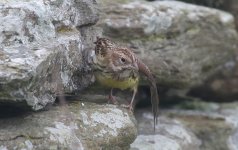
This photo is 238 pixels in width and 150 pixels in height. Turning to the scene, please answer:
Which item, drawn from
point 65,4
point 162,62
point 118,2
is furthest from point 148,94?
point 65,4

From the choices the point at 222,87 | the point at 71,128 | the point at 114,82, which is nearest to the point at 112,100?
the point at 114,82

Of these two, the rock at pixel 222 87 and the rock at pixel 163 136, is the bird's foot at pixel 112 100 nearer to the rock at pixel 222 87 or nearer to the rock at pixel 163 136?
the rock at pixel 163 136

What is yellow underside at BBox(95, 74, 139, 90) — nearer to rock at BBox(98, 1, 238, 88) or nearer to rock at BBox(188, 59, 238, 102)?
rock at BBox(98, 1, 238, 88)

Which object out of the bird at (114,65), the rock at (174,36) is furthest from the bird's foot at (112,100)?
the rock at (174,36)

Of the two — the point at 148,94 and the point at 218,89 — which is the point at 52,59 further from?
the point at 218,89

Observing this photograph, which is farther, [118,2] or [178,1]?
[178,1]

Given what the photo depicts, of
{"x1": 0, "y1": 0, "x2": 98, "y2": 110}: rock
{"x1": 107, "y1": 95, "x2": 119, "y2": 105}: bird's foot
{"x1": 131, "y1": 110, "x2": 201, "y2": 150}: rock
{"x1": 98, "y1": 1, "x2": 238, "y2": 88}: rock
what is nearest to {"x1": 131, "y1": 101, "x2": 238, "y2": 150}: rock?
{"x1": 131, "y1": 110, "x2": 201, "y2": 150}: rock

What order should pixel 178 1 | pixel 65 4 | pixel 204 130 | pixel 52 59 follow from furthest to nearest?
1. pixel 178 1
2. pixel 204 130
3. pixel 65 4
4. pixel 52 59

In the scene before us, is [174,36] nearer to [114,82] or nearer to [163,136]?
[163,136]
